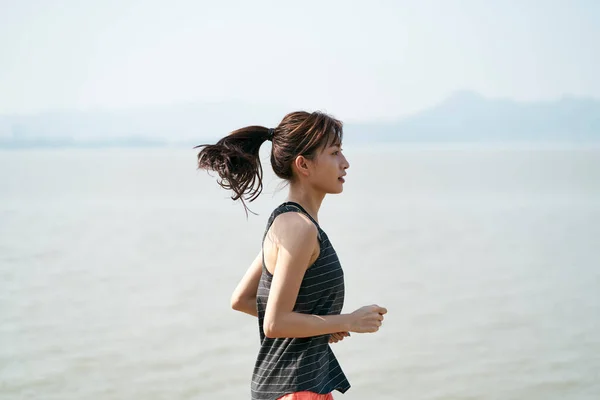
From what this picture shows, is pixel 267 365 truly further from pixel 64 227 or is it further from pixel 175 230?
pixel 64 227

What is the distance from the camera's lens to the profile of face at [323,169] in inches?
81.7

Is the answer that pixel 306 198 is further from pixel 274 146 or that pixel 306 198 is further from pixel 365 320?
pixel 365 320

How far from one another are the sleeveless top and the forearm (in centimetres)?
5

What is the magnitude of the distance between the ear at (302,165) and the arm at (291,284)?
0.14 metres

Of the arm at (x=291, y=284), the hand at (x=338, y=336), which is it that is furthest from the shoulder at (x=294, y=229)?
the hand at (x=338, y=336)

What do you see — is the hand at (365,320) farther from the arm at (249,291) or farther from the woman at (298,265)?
the arm at (249,291)

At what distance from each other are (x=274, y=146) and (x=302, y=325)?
42cm

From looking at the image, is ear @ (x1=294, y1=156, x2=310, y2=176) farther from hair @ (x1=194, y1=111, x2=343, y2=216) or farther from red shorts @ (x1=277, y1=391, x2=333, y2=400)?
red shorts @ (x1=277, y1=391, x2=333, y2=400)

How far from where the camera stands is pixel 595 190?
12812 mm

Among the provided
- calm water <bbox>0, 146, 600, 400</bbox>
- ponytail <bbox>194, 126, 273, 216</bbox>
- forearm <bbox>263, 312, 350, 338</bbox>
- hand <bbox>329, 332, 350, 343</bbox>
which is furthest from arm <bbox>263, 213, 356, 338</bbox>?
calm water <bbox>0, 146, 600, 400</bbox>

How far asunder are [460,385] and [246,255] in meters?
3.34

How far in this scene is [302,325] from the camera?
6.43 feet

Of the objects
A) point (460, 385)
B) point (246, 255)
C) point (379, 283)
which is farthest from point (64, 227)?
point (460, 385)

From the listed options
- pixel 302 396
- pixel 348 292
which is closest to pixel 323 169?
pixel 302 396
